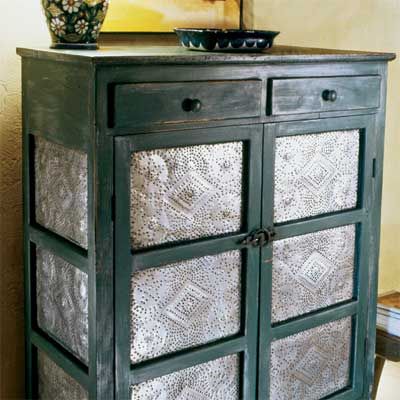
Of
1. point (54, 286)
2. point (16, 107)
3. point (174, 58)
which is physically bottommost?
point (54, 286)

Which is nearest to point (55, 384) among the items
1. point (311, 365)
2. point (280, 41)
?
point (311, 365)

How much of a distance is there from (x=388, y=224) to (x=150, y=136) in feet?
5.83

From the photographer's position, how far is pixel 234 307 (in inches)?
85.7

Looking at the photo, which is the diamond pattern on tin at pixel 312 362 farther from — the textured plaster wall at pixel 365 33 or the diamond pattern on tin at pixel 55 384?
the textured plaster wall at pixel 365 33

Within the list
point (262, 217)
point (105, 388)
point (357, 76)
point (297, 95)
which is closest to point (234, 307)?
point (262, 217)

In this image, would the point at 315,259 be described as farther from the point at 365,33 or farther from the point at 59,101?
the point at 365,33

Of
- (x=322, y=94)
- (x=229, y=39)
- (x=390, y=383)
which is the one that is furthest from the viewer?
(x=390, y=383)

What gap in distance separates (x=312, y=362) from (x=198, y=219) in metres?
0.66

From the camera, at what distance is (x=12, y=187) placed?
2330mm

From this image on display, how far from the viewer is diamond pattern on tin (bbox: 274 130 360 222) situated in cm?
222

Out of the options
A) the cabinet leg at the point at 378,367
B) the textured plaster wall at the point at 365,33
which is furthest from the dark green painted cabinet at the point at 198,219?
the textured plaster wall at the point at 365,33

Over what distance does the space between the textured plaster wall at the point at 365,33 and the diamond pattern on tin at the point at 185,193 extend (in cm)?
88

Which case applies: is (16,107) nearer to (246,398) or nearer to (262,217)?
(262,217)

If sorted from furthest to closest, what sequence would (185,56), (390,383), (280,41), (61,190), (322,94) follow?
(390,383)
(280,41)
(322,94)
(61,190)
(185,56)
